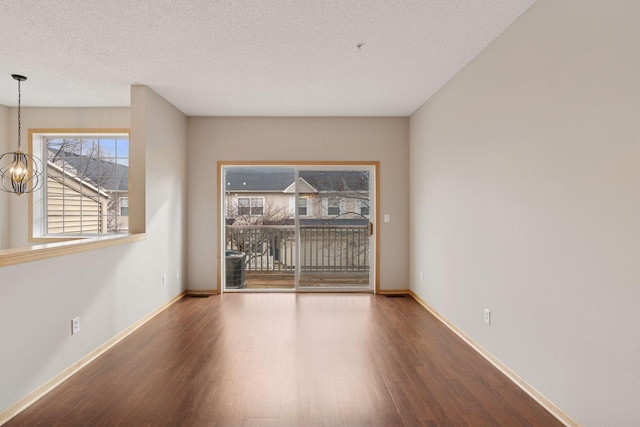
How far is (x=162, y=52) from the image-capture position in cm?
320

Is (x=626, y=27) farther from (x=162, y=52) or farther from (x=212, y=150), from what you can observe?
(x=212, y=150)

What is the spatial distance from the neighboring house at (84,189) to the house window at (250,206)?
5.25 ft

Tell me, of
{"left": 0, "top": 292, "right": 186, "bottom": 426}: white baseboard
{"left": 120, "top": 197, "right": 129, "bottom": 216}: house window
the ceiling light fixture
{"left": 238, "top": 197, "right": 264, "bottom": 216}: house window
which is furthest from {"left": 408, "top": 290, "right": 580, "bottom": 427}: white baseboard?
the ceiling light fixture

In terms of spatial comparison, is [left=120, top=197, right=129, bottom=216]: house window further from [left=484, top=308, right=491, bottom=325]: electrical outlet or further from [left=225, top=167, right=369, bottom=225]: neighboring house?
[left=484, top=308, right=491, bottom=325]: electrical outlet

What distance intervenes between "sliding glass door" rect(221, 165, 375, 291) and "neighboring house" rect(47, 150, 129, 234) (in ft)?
4.78

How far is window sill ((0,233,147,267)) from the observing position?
87.4 inches

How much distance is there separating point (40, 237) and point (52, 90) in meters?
2.07

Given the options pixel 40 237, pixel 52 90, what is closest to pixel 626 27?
pixel 52 90

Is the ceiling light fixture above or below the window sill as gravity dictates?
above

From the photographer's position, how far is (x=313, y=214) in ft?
18.2

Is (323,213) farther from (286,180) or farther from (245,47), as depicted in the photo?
(245,47)

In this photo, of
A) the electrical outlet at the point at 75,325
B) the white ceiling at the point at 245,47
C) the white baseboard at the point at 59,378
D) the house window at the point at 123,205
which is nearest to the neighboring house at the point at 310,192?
the white ceiling at the point at 245,47

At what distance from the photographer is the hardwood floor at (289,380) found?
85.4 inches

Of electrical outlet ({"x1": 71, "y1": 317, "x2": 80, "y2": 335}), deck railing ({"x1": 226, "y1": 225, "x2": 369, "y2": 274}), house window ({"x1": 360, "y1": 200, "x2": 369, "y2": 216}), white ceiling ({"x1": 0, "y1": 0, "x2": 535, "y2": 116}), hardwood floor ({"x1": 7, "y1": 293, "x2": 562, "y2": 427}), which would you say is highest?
white ceiling ({"x1": 0, "y1": 0, "x2": 535, "y2": 116})
